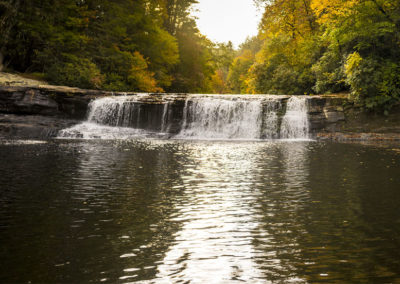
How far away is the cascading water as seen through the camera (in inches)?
930

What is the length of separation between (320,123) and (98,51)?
21.3m

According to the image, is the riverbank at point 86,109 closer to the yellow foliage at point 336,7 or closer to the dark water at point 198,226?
the yellow foliage at point 336,7

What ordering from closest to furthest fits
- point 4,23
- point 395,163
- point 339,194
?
point 339,194, point 395,163, point 4,23

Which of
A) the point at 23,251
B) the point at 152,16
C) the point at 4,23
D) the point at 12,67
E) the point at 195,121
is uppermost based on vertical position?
the point at 152,16

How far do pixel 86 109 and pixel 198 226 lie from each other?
880 inches

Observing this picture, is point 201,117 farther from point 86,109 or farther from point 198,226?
point 198,226

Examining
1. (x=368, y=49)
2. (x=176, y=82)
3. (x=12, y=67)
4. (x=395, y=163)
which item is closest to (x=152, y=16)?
(x=176, y=82)

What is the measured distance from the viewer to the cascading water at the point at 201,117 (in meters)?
23.6

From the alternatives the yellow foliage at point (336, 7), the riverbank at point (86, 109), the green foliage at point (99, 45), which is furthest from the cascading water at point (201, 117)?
the green foliage at point (99, 45)

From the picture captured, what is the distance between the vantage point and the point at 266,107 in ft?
79.1

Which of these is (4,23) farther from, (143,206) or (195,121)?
(143,206)

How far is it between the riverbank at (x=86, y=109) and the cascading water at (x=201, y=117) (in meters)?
0.15

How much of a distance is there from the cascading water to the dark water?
14.4 m

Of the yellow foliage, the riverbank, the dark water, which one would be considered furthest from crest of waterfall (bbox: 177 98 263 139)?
the dark water
